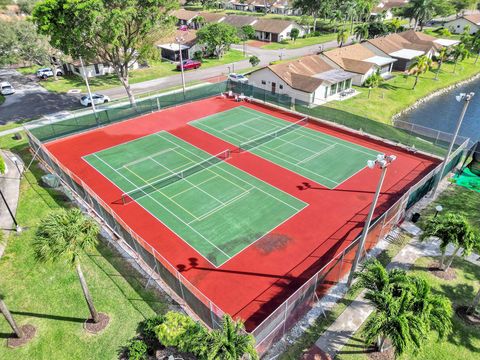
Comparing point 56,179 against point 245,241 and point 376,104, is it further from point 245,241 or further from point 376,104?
point 376,104

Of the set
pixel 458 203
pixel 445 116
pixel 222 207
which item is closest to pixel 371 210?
pixel 222 207

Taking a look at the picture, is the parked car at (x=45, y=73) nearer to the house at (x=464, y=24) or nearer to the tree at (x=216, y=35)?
the tree at (x=216, y=35)

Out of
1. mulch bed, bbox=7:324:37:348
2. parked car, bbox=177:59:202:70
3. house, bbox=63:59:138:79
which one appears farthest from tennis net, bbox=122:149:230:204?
parked car, bbox=177:59:202:70

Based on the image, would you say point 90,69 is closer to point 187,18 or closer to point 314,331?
point 187,18

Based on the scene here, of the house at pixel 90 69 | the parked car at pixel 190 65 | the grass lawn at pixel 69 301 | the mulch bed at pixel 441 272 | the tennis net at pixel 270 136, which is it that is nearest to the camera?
the grass lawn at pixel 69 301

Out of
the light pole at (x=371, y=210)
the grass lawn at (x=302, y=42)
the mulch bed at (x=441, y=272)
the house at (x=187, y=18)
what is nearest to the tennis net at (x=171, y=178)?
the light pole at (x=371, y=210)

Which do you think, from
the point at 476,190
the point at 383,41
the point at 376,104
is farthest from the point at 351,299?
the point at 383,41

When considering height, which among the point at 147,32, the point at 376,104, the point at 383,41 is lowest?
the point at 376,104
